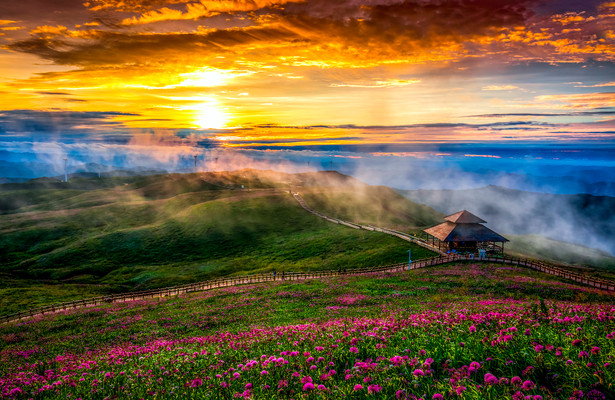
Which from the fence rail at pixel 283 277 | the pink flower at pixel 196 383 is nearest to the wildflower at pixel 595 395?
the pink flower at pixel 196 383

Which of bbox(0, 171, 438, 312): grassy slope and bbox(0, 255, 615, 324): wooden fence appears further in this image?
bbox(0, 171, 438, 312): grassy slope

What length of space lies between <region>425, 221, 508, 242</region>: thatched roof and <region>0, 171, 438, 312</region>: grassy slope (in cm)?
541

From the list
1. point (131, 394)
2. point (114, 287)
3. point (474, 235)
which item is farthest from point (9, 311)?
point (474, 235)

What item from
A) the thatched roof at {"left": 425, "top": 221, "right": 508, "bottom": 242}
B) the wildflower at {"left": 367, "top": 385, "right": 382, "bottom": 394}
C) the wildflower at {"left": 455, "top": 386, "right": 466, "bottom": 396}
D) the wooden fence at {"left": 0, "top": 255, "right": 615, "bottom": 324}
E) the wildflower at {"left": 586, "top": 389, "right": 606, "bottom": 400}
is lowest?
the wooden fence at {"left": 0, "top": 255, "right": 615, "bottom": 324}

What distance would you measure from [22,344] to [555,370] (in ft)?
125

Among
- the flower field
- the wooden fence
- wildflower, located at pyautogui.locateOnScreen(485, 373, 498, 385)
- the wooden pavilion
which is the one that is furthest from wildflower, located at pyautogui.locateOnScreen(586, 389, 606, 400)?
the wooden pavilion

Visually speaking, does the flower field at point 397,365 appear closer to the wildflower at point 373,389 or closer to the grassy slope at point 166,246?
the wildflower at point 373,389

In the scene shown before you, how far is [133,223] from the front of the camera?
388 feet

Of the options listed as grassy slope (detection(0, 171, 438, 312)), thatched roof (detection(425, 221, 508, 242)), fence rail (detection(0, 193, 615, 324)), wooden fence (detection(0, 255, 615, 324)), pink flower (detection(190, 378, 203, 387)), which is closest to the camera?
pink flower (detection(190, 378, 203, 387))

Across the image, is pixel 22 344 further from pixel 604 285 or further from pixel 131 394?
pixel 604 285

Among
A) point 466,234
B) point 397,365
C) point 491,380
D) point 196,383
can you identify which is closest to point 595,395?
point 491,380

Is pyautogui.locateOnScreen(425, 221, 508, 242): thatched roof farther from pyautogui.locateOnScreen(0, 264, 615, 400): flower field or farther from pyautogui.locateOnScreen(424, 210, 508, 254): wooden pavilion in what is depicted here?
pyautogui.locateOnScreen(0, 264, 615, 400): flower field

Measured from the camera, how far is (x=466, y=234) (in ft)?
203

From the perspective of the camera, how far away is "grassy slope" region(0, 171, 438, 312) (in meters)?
69.1
